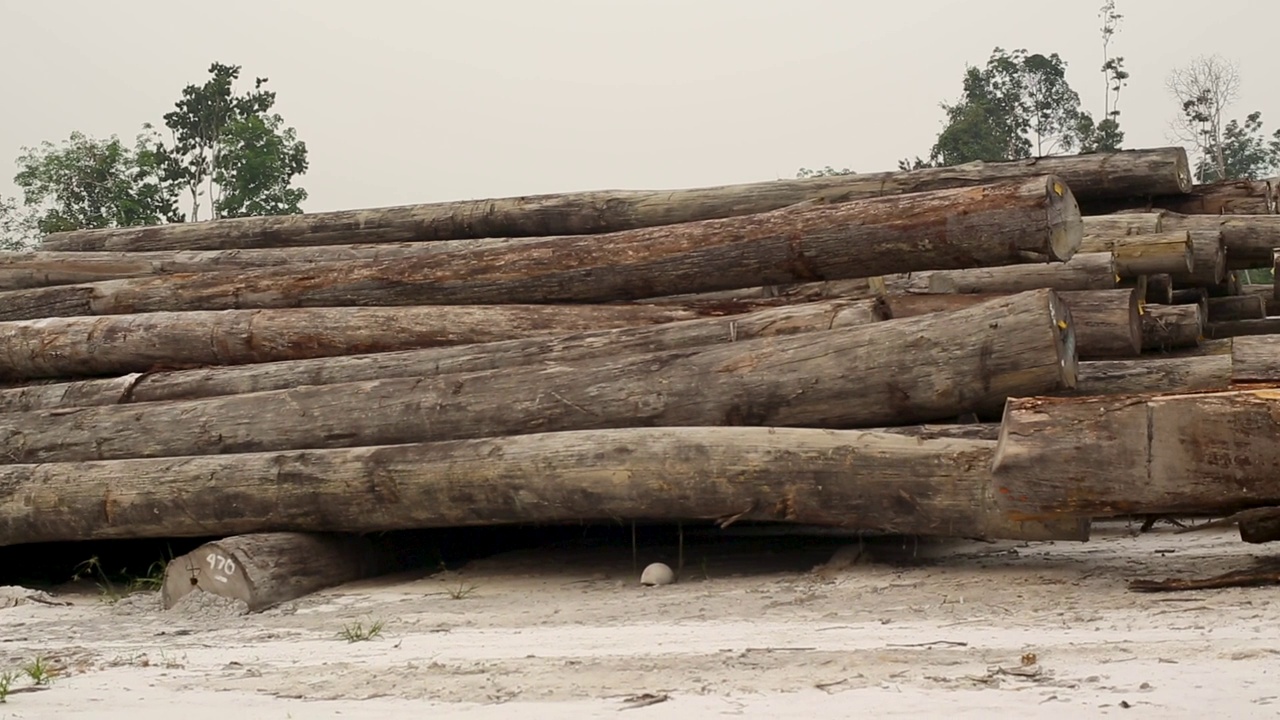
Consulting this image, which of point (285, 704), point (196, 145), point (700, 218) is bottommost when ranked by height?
point (285, 704)

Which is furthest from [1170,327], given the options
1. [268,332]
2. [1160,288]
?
[268,332]

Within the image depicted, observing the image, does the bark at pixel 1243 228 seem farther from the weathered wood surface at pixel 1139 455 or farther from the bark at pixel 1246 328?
the weathered wood surface at pixel 1139 455

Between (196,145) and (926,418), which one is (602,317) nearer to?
(926,418)

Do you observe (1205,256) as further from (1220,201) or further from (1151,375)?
(1151,375)

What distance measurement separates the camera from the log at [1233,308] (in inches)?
471

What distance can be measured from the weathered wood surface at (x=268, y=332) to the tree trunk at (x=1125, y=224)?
320cm

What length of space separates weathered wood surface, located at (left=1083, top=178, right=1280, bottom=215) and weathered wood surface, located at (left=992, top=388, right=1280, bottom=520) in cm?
526

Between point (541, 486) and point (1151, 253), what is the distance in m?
5.17

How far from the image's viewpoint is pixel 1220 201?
10812 millimetres

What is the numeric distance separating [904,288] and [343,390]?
156 inches

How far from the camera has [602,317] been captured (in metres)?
8.62

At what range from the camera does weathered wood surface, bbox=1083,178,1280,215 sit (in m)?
10.5

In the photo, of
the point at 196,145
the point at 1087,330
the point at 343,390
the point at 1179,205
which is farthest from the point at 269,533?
the point at 196,145

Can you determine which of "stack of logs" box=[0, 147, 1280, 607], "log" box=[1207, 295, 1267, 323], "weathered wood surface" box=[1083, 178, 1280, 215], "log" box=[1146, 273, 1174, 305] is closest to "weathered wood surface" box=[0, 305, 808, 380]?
"stack of logs" box=[0, 147, 1280, 607]
